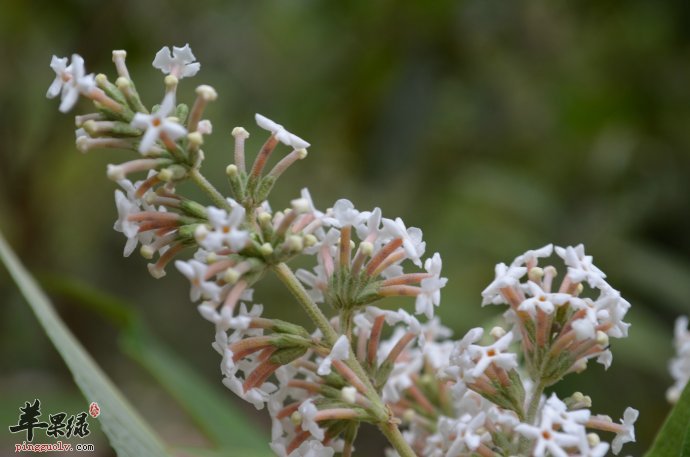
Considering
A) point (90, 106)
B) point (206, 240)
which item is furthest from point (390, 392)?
point (90, 106)

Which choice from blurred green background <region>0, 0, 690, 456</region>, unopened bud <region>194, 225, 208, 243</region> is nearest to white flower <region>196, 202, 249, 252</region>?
unopened bud <region>194, 225, 208, 243</region>

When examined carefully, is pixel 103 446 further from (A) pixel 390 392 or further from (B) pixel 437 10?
(B) pixel 437 10

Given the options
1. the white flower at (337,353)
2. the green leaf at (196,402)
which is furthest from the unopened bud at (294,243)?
the green leaf at (196,402)

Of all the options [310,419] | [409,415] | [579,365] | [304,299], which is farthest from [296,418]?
[579,365]

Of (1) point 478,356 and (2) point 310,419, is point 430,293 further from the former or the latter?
(2) point 310,419

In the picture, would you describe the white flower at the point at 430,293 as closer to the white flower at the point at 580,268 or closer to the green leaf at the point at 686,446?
the white flower at the point at 580,268

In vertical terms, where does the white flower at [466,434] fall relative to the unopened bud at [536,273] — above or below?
below
